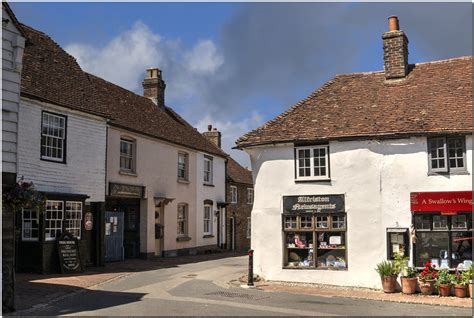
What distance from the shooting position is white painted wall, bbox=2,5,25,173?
12266 millimetres

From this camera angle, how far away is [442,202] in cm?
1547

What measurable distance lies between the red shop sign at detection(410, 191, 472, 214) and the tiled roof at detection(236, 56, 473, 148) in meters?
1.86

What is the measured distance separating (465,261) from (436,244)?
925 millimetres

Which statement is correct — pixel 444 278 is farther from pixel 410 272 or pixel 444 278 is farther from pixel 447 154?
pixel 447 154

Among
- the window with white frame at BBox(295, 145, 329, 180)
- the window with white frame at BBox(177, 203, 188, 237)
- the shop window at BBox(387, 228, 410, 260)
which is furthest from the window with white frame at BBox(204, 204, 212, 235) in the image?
the shop window at BBox(387, 228, 410, 260)

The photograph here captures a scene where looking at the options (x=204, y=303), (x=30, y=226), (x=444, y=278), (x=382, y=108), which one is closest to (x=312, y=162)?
(x=382, y=108)

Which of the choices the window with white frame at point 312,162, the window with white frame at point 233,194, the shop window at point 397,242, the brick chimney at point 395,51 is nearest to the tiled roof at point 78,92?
the window with white frame at point 233,194

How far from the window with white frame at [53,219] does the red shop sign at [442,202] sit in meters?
12.1

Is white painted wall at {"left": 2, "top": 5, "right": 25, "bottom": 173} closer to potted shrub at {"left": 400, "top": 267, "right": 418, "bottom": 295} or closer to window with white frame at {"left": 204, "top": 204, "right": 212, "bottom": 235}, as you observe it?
potted shrub at {"left": 400, "top": 267, "right": 418, "bottom": 295}

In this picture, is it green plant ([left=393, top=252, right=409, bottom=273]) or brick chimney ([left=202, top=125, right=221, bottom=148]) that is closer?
green plant ([left=393, top=252, right=409, bottom=273])

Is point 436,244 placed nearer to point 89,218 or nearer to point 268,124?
point 268,124

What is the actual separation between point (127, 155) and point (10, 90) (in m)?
11.5

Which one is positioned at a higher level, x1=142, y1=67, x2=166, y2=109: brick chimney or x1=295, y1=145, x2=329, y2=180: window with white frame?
x1=142, y1=67, x2=166, y2=109: brick chimney

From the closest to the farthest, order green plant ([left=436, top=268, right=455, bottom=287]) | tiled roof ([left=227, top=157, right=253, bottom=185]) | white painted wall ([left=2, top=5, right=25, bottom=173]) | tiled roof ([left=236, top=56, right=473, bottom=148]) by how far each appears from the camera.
→ white painted wall ([left=2, top=5, right=25, bottom=173]) → green plant ([left=436, top=268, right=455, bottom=287]) → tiled roof ([left=236, top=56, right=473, bottom=148]) → tiled roof ([left=227, top=157, right=253, bottom=185])
